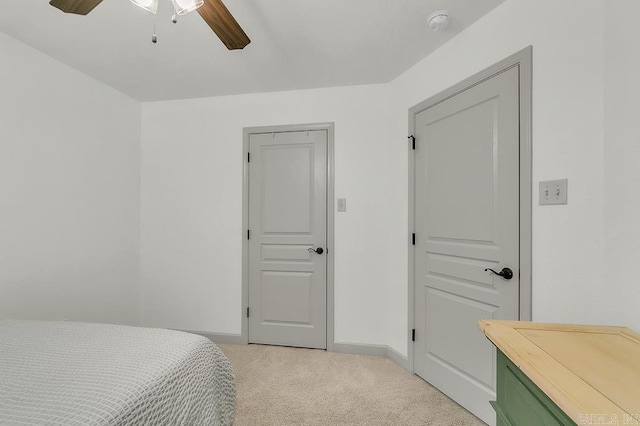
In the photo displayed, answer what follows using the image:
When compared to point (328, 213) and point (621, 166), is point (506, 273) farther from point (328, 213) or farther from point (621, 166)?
point (328, 213)

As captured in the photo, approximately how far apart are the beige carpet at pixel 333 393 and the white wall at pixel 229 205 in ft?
1.03

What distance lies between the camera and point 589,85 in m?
1.15

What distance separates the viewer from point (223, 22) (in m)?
1.20

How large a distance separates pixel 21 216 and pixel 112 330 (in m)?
1.41

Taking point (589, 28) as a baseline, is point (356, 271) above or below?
below

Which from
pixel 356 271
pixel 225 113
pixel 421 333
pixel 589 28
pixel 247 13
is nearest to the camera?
pixel 589 28

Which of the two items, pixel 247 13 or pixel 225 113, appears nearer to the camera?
pixel 247 13

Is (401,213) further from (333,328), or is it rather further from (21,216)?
(21,216)

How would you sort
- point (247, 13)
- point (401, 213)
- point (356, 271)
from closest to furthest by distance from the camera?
point (247, 13) < point (401, 213) < point (356, 271)

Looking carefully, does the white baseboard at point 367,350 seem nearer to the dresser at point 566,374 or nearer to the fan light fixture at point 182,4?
the dresser at point 566,374

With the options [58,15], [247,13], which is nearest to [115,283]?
[58,15]

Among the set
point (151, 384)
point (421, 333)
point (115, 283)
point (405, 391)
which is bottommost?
point (405, 391)

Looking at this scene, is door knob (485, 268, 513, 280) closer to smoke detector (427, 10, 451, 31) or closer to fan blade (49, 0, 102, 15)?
smoke detector (427, 10, 451, 31)

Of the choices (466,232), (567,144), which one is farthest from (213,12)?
(466,232)
